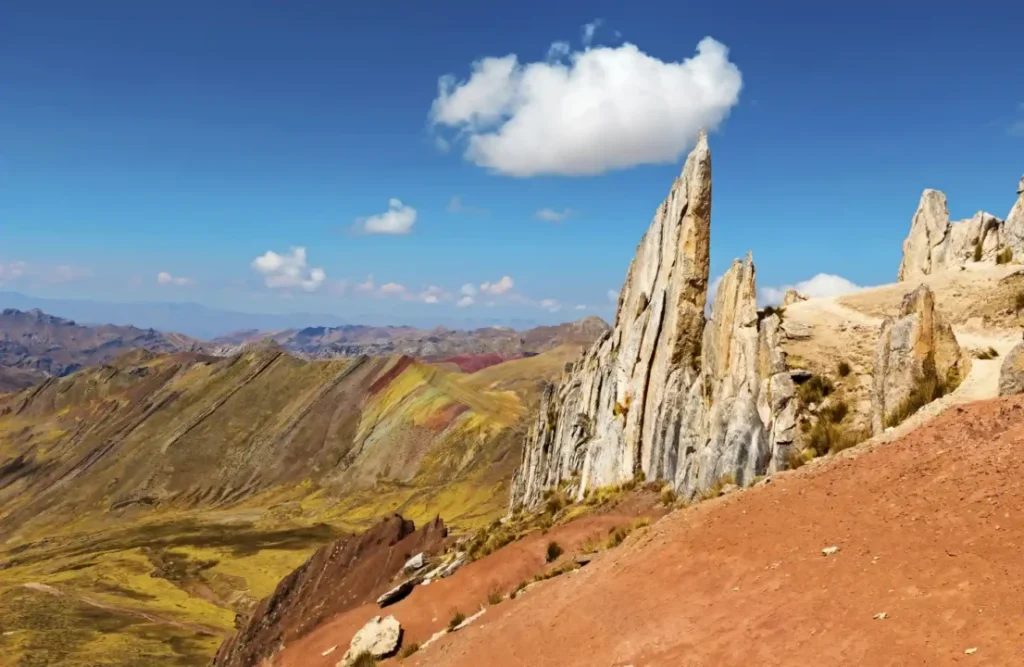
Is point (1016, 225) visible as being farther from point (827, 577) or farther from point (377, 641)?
point (377, 641)

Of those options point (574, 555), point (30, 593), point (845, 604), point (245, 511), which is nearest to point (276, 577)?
point (30, 593)

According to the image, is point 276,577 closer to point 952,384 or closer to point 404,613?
point 404,613

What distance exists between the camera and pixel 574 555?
24.0 metres

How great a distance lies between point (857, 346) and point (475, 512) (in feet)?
286

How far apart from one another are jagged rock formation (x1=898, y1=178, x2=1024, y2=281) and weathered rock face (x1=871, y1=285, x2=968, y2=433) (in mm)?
32503

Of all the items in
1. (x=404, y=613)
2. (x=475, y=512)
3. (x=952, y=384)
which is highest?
(x=952, y=384)

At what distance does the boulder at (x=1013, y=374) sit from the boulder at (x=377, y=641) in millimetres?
20042

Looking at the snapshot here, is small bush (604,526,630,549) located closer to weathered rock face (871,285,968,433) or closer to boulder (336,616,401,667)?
boulder (336,616,401,667)

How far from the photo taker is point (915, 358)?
1942 cm

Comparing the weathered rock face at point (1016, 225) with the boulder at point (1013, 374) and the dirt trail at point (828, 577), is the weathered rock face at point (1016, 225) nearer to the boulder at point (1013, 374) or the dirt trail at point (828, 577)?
the boulder at point (1013, 374)

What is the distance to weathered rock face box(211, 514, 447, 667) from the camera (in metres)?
35.2

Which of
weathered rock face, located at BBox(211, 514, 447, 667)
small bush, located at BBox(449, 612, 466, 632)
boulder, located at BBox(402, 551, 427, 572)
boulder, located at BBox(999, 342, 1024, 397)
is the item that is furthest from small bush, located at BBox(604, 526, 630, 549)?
weathered rock face, located at BBox(211, 514, 447, 667)

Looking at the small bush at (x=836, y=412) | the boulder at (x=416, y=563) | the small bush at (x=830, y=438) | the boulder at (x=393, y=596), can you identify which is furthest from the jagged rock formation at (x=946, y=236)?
the boulder at (x=393, y=596)

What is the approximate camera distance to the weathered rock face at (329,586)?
115 ft
